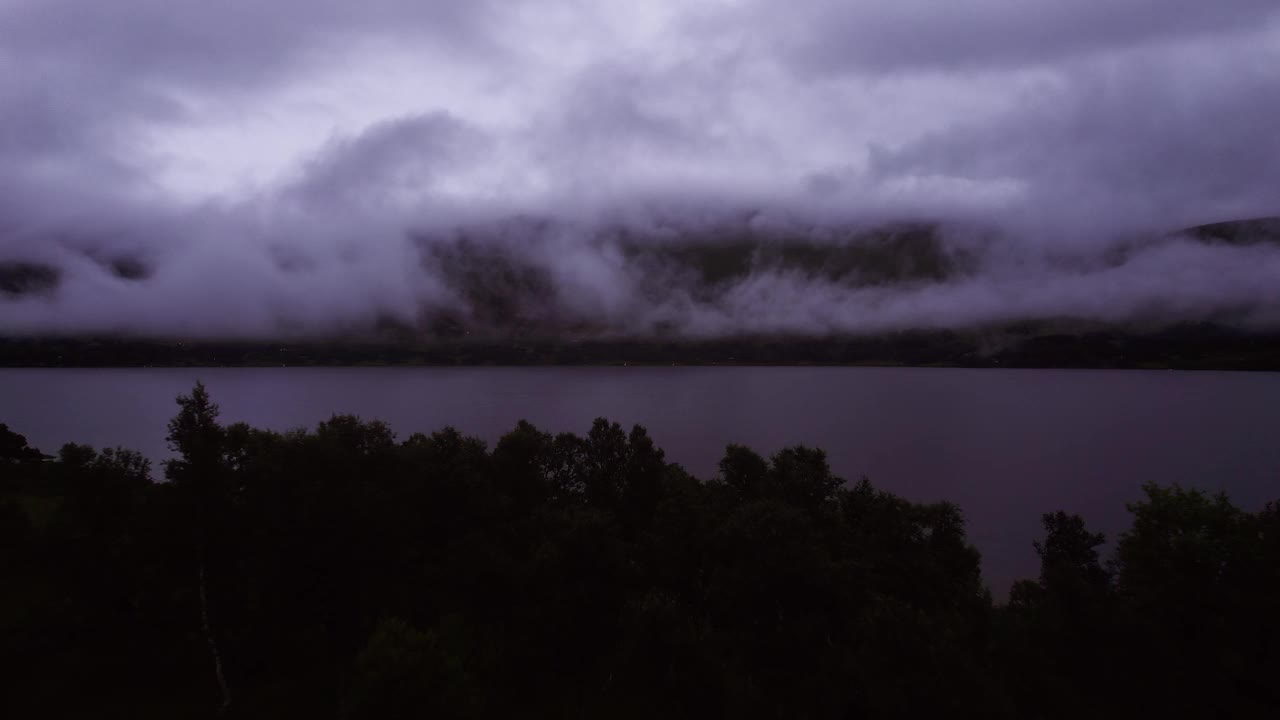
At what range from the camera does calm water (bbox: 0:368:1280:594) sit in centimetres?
6775

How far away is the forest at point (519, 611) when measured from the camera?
19.6m

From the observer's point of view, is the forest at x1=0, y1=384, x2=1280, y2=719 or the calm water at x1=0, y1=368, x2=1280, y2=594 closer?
the forest at x1=0, y1=384, x2=1280, y2=719

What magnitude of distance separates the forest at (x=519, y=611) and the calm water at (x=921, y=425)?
72.4 ft

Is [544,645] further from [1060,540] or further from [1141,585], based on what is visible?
[1060,540]

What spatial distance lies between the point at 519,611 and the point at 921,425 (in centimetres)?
10922

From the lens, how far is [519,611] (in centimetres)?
2347

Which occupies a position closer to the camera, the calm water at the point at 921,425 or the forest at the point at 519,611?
the forest at the point at 519,611

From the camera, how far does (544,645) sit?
915 inches

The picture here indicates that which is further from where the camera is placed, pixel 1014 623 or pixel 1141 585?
pixel 1141 585

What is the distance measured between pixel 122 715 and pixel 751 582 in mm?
21188

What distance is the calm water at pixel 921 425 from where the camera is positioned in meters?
67.8

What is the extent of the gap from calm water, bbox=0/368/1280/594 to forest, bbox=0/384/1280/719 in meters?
22.1

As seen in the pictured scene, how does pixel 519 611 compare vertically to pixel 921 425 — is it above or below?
above

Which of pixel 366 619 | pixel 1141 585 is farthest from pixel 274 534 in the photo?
pixel 1141 585
